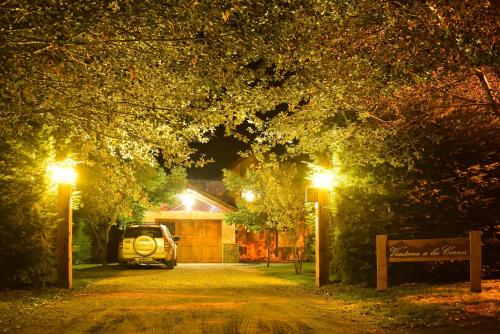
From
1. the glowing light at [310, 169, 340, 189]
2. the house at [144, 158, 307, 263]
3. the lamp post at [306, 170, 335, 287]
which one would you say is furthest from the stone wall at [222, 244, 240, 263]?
the glowing light at [310, 169, 340, 189]

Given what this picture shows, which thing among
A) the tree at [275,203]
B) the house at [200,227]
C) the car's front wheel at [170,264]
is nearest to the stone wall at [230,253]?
the house at [200,227]

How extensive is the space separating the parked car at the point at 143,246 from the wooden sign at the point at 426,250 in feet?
37.6

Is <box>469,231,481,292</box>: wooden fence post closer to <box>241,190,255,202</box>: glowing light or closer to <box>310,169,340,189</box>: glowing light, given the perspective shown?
<box>310,169,340,189</box>: glowing light

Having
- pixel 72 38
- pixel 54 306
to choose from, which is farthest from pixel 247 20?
pixel 54 306

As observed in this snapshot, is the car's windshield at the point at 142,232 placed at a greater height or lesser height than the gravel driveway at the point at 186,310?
greater

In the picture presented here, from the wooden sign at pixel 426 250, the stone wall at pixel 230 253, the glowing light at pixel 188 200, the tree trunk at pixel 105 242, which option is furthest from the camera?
the glowing light at pixel 188 200

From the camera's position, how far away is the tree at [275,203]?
21.6 meters

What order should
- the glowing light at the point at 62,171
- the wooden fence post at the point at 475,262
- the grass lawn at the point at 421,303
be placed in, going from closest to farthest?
1. the grass lawn at the point at 421,303
2. the wooden fence post at the point at 475,262
3. the glowing light at the point at 62,171

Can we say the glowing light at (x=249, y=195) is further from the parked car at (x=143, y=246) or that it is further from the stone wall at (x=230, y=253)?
the parked car at (x=143, y=246)

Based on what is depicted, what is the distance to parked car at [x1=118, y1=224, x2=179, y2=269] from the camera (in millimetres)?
24094

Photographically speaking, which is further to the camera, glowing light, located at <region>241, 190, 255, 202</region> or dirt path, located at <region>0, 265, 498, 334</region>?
glowing light, located at <region>241, 190, 255, 202</region>

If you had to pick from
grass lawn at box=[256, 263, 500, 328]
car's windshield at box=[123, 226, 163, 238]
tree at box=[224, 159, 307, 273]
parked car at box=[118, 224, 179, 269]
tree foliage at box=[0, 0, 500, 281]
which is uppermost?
tree foliage at box=[0, 0, 500, 281]

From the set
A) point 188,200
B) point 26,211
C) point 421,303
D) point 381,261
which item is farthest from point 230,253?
point 421,303

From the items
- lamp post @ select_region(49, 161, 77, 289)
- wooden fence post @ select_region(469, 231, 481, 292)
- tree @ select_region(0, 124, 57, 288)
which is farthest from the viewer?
lamp post @ select_region(49, 161, 77, 289)
